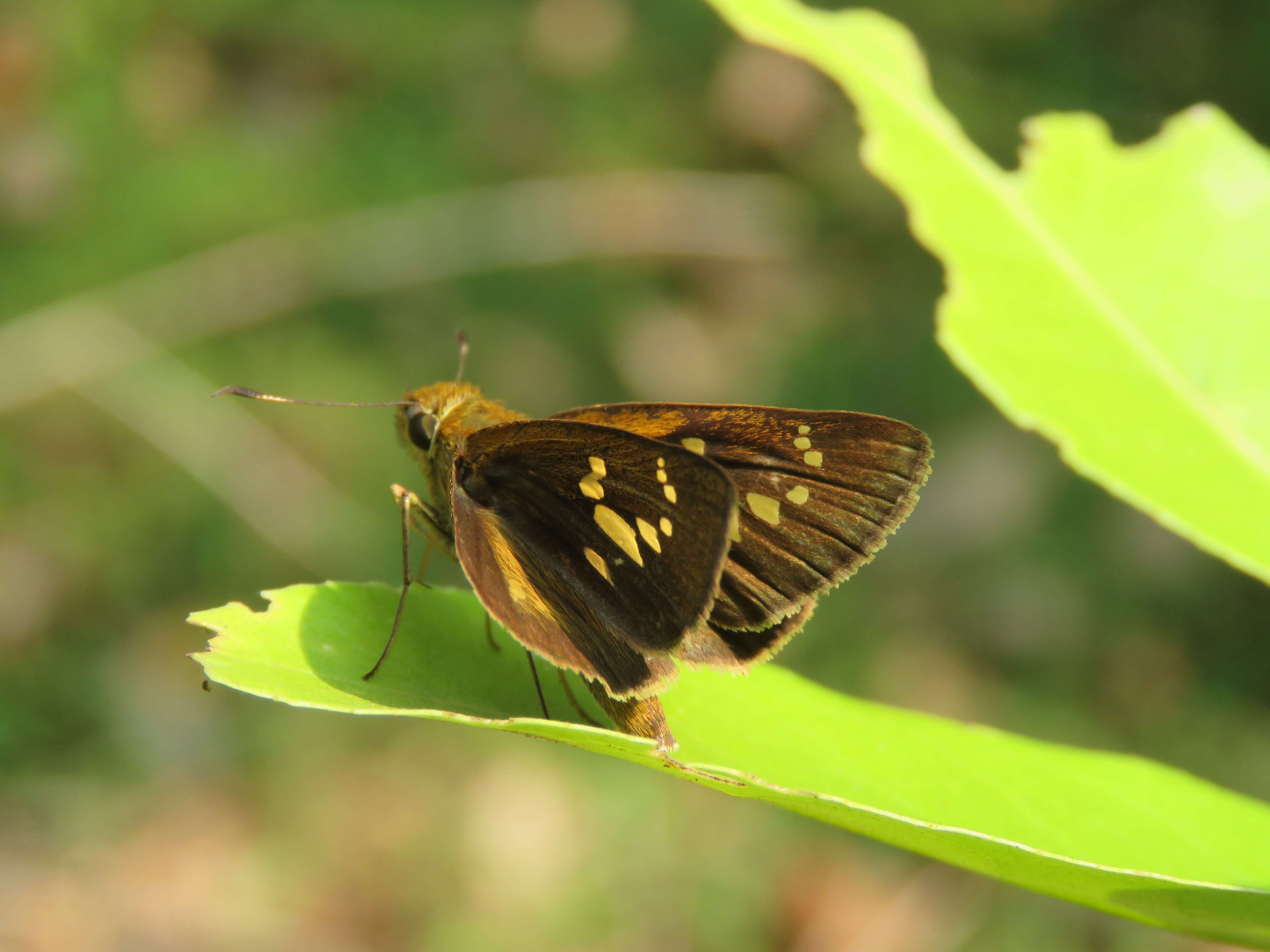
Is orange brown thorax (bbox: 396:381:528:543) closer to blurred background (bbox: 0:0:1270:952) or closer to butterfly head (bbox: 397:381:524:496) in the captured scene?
butterfly head (bbox: 397:381:524:496)

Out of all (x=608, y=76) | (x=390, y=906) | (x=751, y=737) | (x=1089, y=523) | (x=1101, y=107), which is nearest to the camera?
(x=751, y=737)

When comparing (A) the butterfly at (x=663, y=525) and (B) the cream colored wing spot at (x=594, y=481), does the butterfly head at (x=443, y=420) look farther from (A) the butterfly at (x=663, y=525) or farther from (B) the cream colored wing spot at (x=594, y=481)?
(B) the cream colored wing spot at (x=594, y=481)

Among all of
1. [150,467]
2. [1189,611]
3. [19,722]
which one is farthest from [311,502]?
[1189,611]

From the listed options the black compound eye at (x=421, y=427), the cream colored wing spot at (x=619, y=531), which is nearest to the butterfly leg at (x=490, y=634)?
the cream colored wing spot at (x=619, y=531)

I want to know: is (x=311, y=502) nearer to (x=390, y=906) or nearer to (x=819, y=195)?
(x=390, y=906)

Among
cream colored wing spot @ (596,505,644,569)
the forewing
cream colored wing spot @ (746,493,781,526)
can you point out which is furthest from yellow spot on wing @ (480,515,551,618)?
cream colored wing spot @ (746,493,781,526)

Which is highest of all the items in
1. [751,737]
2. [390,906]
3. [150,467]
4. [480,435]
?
[480,435]
